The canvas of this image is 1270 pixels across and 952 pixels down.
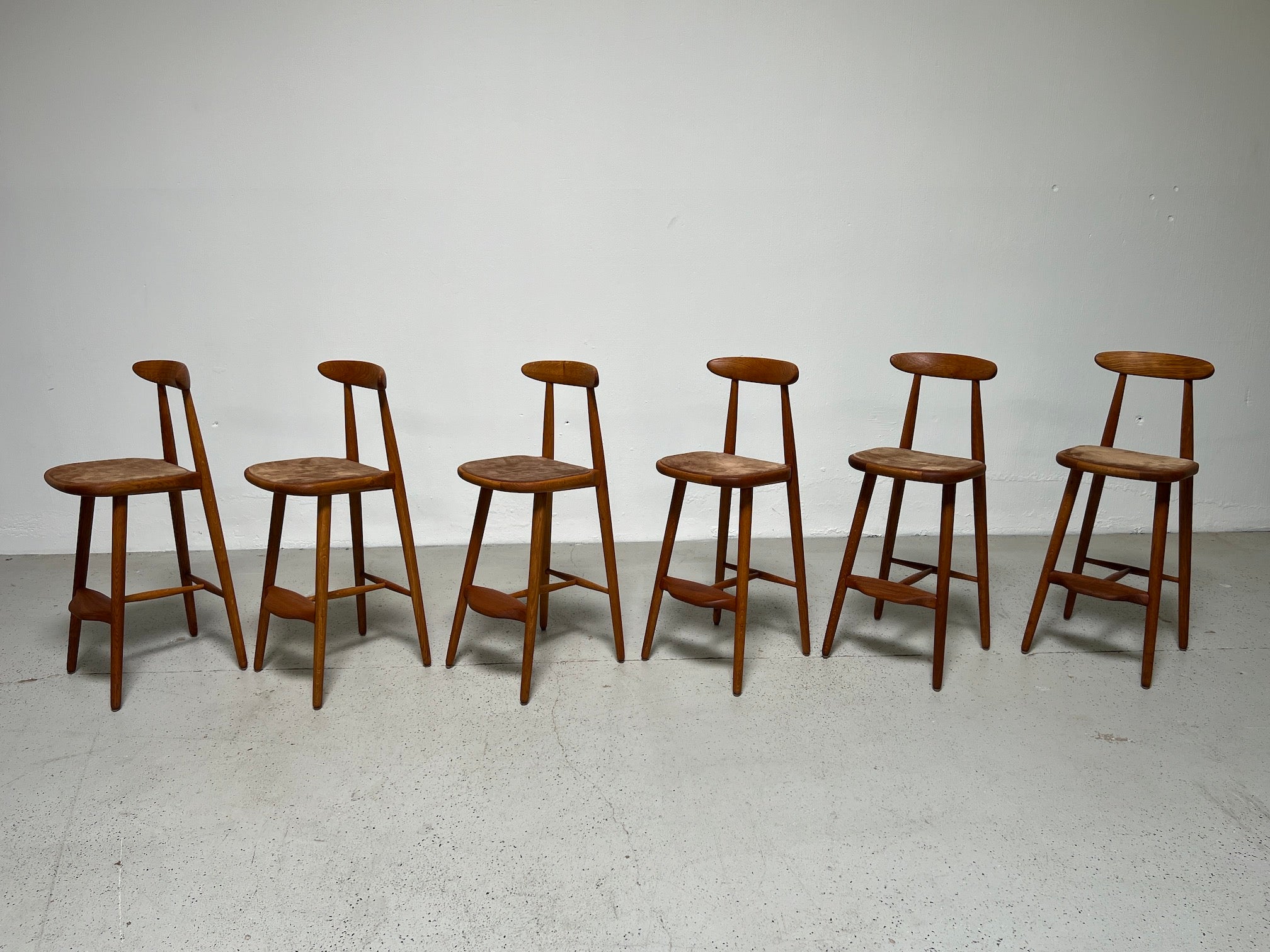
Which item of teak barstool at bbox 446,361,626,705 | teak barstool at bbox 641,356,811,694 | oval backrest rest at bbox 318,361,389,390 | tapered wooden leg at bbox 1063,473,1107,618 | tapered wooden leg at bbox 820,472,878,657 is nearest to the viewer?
teak barstool at bbox 446,361,626,705

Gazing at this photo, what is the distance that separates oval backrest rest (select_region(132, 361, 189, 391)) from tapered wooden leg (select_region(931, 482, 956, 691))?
228 centimetres

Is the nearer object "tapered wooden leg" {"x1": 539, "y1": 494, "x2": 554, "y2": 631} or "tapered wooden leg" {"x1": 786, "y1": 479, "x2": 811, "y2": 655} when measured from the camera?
"tapered wooden leg" {"x1": 786, "y1": 479, "x2": 811, "y2": 655}

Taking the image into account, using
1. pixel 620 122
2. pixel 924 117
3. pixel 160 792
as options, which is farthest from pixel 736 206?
pixel 160 792

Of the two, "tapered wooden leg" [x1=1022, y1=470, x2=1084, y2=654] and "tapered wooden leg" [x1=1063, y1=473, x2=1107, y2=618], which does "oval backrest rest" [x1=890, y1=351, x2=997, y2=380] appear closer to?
"tapered wooden leg" [x1=1022, y1=470, x2=1084, y2=654]

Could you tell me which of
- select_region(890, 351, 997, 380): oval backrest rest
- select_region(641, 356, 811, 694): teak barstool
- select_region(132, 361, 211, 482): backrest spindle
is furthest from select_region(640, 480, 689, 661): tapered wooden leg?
select_region(132, 361, 211, 482): backrest spindle

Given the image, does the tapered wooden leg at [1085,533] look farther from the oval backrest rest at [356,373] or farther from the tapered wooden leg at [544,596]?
the oval backrest rest at [356,373]

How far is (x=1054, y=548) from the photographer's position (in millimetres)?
2918

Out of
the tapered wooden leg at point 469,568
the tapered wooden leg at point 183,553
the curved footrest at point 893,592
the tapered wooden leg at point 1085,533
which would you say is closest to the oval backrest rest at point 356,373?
the tapered wooden leg at point 469,568

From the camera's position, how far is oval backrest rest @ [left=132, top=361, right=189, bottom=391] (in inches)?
106

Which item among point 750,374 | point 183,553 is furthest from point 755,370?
point 183,553

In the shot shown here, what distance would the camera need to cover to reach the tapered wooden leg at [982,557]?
2.95 meters

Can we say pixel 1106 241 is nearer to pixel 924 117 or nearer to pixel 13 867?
pixel 924 117

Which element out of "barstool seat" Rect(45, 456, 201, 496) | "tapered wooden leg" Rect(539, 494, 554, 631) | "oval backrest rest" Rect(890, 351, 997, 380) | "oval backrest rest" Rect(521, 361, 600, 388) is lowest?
"tapered wooden leg" Rect(539, 494, 554, 631)

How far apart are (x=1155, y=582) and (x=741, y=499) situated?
1.32m
